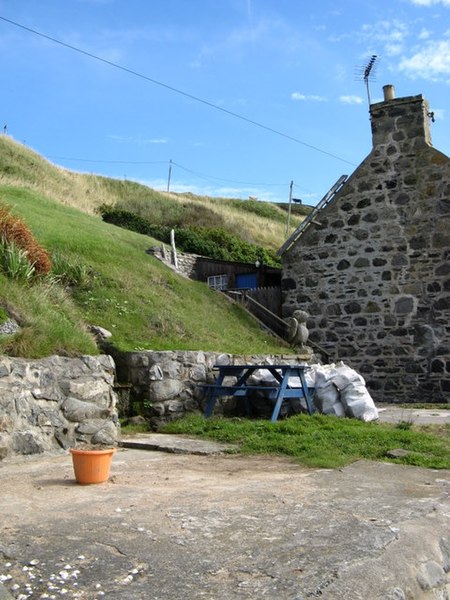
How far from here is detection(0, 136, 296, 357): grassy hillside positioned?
7391 mm

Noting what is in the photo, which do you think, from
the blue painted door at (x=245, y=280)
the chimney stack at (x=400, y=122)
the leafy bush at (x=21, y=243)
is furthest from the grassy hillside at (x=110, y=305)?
the chimney stack at (x=400, y=122)

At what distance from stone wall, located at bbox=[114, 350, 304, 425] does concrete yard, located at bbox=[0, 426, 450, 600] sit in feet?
9.30

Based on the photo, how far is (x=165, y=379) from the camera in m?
8.39

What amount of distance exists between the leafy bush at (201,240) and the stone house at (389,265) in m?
11.2

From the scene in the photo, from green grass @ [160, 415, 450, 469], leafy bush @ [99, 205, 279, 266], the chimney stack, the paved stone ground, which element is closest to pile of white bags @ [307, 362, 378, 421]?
green grass @ [160, 415, 450, 469]

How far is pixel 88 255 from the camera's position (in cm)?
1157

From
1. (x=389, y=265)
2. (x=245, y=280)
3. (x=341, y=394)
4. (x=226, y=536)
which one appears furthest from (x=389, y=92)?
(x=226, y=536)

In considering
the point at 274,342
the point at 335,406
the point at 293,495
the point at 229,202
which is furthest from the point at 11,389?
the point at 229,202

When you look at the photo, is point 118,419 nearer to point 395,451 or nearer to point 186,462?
point 186,462

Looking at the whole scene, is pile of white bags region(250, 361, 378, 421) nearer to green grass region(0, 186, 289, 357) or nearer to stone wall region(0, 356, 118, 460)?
green grass region(0, 186, 289, 357)

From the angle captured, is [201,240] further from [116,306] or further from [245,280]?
[116,306]

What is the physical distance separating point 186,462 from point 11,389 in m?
1.98

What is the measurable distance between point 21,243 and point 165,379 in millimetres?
2916

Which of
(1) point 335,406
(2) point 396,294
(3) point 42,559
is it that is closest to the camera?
(3) point 42,559
